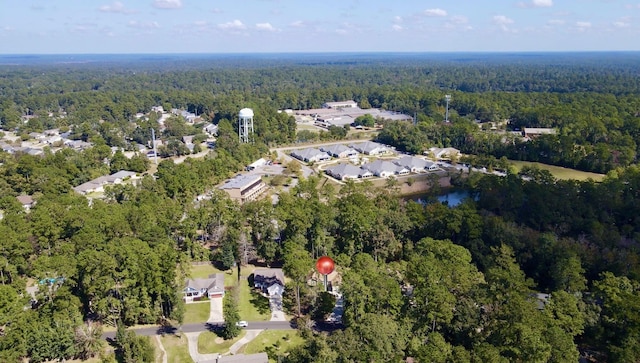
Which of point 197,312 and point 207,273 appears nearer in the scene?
point 197,312

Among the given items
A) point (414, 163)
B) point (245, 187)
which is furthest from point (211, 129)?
point (414, 163)

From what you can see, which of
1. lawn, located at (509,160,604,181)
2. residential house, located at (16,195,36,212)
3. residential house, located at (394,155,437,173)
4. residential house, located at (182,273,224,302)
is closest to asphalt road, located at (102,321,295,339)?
residential house, located at (182,273,224,302)

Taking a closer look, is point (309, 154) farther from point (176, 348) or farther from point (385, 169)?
point (176, 348)

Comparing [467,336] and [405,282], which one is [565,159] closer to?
[405,282]

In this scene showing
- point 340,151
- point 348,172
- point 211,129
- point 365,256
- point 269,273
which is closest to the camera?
point 365,256

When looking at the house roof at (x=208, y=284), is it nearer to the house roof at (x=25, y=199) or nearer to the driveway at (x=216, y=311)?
the driveway at (x=216, y=311)

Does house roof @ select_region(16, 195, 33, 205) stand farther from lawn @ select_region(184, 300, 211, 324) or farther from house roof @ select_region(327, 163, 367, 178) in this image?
house roof @ select_region(327, 163, 367, 178)
